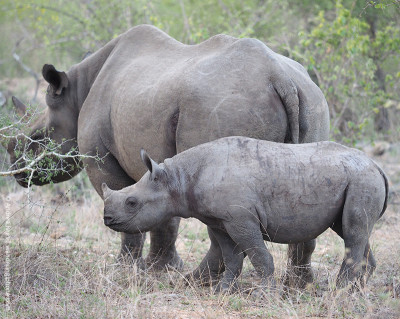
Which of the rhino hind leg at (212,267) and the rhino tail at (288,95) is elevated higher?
the rhino tail at (288,95)

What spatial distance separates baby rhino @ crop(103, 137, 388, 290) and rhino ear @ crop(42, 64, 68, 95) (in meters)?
2.42

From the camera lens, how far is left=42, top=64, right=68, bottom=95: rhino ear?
7.10 m

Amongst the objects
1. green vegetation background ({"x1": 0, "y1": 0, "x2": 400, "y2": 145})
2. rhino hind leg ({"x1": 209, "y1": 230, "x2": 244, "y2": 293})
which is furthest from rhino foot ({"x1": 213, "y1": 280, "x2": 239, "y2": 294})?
green vegetation background ({"x1": 0, "y1": 0, "x2": 400, "y2": 145})

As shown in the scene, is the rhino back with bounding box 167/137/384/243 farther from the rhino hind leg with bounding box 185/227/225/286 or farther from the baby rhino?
the rhino hind leg with bounding box 185/227/225/286

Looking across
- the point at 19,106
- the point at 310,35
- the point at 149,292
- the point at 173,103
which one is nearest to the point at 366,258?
the point at 149,292

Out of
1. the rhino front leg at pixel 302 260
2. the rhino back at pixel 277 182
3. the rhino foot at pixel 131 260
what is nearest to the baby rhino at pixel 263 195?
the rhino back at pixel 277 182

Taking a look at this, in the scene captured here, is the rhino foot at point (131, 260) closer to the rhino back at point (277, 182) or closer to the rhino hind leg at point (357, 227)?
the rhino back at point (277, 182)

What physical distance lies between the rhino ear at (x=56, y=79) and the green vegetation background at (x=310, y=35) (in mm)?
3267

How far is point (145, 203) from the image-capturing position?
16.9 ft

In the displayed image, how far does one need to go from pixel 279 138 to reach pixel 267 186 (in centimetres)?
67

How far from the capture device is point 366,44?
10.2 m

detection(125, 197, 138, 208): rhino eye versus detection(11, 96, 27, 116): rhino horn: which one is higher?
detection(11, 96, 27, 116): rhino horn

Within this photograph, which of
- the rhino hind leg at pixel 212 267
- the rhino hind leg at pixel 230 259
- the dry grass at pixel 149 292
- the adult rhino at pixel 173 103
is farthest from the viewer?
the rhino hind leg at pixel 212 267

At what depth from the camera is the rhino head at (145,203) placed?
5.14 meters
